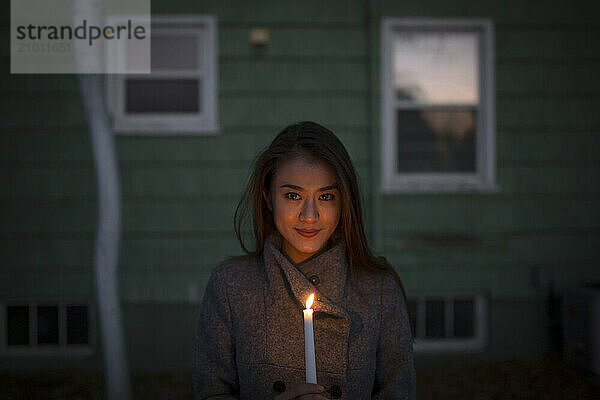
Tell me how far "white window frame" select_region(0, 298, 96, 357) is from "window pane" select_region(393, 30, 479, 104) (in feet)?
12.1

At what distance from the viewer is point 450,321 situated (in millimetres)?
5383

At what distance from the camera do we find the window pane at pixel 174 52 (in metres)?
5.20

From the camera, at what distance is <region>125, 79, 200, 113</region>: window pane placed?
17.0 feet

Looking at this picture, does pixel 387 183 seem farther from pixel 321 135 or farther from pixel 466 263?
pixel 321 135

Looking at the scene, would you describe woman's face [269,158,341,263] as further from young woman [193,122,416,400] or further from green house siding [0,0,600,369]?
green house siding [0,0,600,369]

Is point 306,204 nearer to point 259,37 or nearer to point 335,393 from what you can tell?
point 335,393

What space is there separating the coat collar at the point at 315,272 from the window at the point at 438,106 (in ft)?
11.8

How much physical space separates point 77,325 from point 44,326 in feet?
1.03

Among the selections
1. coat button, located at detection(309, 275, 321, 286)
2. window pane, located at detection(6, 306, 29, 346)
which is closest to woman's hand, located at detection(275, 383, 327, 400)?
coat button, located at detection(309, 275, 321, 286)

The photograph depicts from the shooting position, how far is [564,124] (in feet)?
17.2

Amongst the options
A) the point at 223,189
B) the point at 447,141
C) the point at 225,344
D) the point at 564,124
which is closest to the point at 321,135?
the point at 225,344

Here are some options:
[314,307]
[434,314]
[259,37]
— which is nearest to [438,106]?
[259,37]

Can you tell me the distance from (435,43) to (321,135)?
405 cm

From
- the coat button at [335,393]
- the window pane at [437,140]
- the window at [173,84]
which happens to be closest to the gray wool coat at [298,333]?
the coat button at [335,393]
